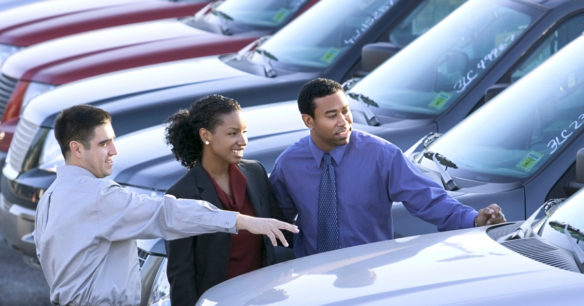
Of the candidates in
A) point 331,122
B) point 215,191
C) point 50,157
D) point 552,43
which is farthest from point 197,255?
point 50,157

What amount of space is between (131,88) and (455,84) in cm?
231

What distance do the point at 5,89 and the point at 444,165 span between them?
205 inches

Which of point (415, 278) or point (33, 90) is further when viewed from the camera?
point (33, 90)

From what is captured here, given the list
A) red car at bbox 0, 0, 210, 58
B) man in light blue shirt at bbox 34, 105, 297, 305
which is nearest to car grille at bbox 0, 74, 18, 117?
red car at bbox 0, 0, 210, 58

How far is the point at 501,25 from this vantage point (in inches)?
279

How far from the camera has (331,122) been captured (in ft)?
17.3

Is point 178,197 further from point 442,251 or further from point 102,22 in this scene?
point 102,22

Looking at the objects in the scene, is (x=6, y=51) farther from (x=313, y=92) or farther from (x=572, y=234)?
(x=572, y=234)

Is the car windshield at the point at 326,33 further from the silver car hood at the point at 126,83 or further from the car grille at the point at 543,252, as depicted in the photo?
the car grille at the point at 543,252

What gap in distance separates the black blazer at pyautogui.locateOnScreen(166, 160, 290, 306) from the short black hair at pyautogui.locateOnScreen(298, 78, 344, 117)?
440 millimetres

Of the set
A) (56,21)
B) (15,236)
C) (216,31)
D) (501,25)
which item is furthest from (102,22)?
(501,25)

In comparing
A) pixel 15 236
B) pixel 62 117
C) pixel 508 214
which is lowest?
pixel 15 236

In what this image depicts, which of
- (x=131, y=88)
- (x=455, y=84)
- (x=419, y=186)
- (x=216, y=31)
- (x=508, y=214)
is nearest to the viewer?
(x=419, y=186)

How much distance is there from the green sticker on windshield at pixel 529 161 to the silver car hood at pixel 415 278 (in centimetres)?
108
